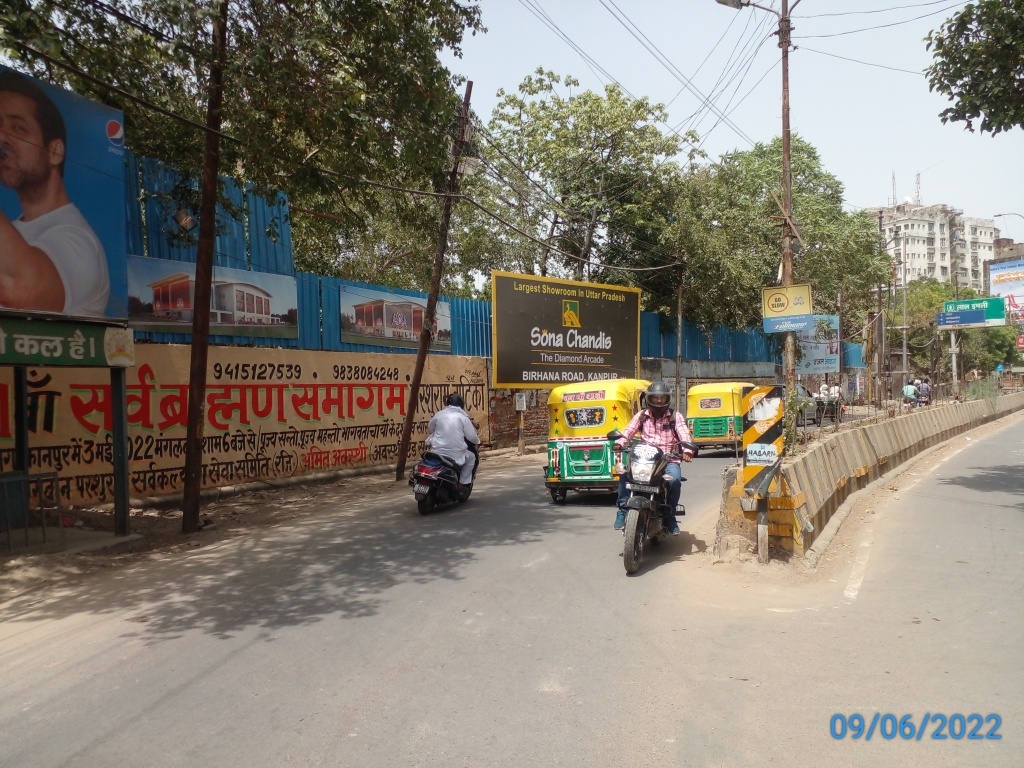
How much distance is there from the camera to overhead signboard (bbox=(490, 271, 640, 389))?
2194cm

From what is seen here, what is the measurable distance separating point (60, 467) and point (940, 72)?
14695mm

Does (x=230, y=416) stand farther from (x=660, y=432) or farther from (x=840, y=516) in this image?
(x=840, y=516)

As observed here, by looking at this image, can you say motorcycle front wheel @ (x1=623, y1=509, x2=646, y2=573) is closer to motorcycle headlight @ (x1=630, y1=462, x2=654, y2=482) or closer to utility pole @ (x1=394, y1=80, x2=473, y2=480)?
motorcycle headlight @ (x1=630, y1=462, x2=654, y2=482)

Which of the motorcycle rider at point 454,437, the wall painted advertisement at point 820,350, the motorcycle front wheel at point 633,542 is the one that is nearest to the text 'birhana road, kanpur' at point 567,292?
the wall painted advertisement at point 820,350

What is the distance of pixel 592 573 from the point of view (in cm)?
754

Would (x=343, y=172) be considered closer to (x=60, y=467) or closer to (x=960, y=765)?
(x=60, y=467)

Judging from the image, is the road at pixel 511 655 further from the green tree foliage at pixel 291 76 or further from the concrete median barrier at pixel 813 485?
the green tree foliage at pixel 291 76

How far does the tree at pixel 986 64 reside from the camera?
11.6 metres

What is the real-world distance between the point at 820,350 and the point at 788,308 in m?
13.6

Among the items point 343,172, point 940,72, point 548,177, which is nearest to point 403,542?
point 343,172

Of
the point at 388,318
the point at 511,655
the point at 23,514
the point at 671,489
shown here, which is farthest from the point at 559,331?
the point at 511,655
